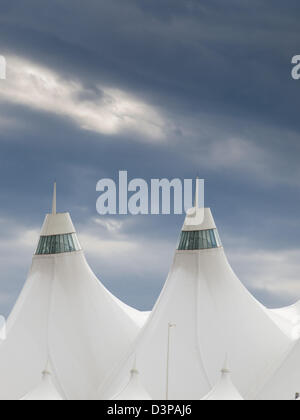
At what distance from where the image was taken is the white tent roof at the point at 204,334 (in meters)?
33.6

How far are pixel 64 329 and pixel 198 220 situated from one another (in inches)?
309

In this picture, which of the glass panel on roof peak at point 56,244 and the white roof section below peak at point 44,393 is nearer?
the white roof section below peak at point 44,393

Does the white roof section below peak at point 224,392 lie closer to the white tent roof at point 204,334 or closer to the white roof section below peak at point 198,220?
the white tent roof at point 204,334

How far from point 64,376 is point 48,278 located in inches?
194

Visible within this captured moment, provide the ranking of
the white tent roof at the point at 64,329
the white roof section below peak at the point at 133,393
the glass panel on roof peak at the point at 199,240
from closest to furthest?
the white roof section below peak at the point at 133,393, the white tent roof at the point at 64,329, the glass panel on roof peak at the point at 199,240

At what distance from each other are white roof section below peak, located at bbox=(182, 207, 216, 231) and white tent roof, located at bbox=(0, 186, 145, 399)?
563 cm

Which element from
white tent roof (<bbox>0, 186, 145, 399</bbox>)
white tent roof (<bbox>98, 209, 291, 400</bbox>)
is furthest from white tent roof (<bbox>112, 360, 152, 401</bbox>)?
white tent roof (<bbox>0, 186, 145, 399</bbox>)

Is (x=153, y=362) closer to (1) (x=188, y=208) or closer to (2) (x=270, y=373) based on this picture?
(2) (x=270, y=373)

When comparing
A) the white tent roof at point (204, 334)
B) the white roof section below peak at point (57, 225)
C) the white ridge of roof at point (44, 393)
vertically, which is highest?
the white roof section below peak at point (57, 225)

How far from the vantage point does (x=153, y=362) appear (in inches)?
1337

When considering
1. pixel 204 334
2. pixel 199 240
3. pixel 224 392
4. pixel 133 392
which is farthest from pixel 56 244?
pixel 224 392

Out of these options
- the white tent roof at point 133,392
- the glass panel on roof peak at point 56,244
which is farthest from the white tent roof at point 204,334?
the glass panel on roof peak at point 56,244

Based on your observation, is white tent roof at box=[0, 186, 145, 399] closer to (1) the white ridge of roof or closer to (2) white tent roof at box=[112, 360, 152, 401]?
(1) the white ridge of roof
